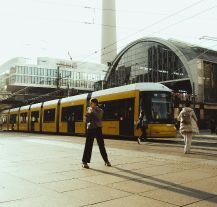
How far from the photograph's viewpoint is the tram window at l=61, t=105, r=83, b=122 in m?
25.2

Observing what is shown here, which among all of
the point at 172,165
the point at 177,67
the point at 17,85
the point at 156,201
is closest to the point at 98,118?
the point at 172,165

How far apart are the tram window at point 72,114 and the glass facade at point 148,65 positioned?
3215 centimetres

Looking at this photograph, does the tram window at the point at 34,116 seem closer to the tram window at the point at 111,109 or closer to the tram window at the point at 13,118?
the tram window at the point at 13,118

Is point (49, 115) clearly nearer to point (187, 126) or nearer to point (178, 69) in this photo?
point (187, 126)

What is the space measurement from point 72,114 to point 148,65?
38056 mm

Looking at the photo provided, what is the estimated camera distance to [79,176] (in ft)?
22.5

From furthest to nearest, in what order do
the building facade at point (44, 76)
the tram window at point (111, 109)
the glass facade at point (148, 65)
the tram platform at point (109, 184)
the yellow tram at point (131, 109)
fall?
the building facade at point (44, 76) < the glass facade at point (148, 65) < the tram window at point (111, 109) < the yellow tram at point (131, 109) < the tram platform at point (109, 184)

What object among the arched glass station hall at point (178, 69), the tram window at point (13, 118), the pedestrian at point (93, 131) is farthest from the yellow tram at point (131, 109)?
the arched glass station hall at point (178, 69)

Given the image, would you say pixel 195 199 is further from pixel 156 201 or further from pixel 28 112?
pixel 28 112

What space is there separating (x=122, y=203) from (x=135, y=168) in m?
3.13

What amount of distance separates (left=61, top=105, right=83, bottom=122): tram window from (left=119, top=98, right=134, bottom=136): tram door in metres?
5.56

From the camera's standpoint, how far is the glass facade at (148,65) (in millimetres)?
58531

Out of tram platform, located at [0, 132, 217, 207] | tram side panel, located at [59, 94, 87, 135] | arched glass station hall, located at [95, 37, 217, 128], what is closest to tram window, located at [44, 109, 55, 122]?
tram side panel, located at [59, 94, 87, 135]

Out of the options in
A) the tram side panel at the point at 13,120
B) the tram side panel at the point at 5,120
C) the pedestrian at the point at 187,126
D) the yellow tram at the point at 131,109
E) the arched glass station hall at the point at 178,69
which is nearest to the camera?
the pedestrian at the point at 187,126
